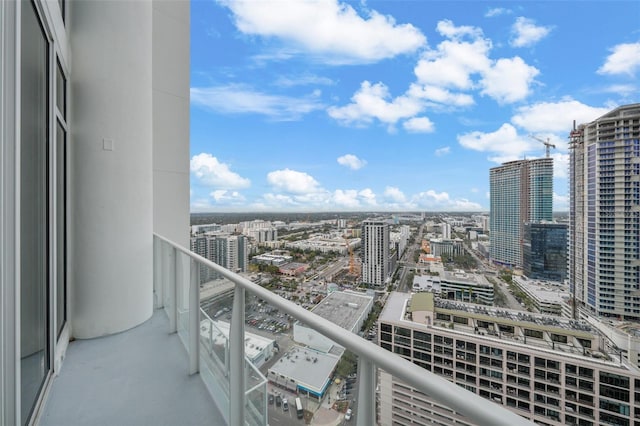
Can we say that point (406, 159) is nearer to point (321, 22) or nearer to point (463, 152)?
point (463, 152)

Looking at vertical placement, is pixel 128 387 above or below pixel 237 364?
below

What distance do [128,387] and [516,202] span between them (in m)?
7.13

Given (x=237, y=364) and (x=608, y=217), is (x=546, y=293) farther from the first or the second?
(x=237, y=364)

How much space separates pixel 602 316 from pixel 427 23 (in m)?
9.63

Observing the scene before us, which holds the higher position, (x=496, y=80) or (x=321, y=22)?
(x=321, y=22)

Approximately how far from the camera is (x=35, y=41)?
1.77 meters

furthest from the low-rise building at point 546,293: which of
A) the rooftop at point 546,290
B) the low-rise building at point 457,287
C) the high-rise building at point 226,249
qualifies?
the high-rise building at point 226,249

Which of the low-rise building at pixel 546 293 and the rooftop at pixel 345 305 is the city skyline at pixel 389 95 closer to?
→ the low-rise building at pixel 546 293

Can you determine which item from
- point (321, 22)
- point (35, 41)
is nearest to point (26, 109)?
point (35, 41)

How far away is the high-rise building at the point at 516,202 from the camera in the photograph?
5313mm

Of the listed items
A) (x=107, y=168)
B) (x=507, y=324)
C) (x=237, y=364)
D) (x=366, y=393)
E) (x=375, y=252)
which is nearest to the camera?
(x=366, y=393)

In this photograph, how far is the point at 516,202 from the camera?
604 cm

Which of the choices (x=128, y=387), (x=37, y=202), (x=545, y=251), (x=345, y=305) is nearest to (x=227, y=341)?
(x=345, y=305)

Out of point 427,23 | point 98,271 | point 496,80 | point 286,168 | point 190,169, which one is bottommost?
point 98,271
